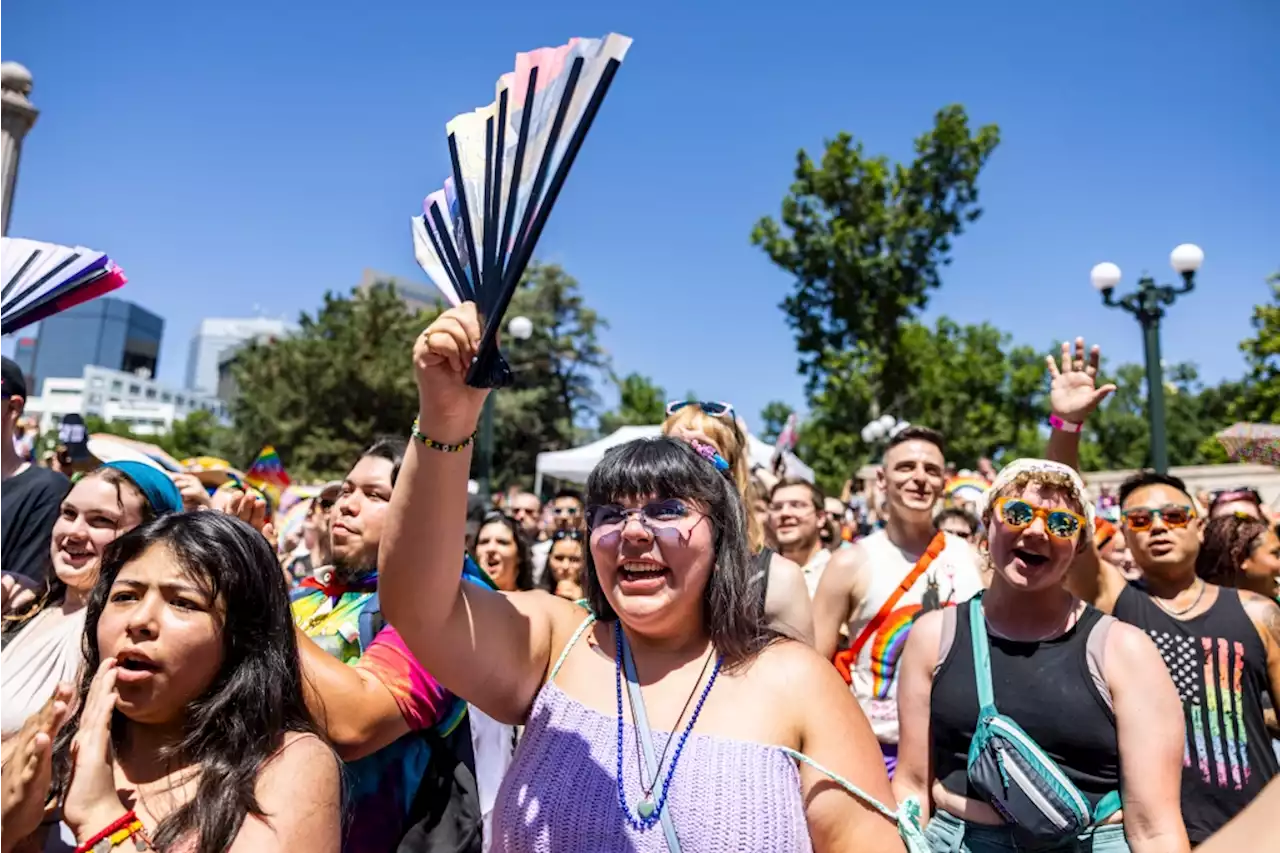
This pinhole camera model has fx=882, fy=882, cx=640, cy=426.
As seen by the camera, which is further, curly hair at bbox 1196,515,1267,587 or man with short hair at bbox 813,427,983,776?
curly hair at bbox 1196,515,1267,587

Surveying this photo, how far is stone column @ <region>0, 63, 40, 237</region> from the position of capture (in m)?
4.45

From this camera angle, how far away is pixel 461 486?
5.51ft

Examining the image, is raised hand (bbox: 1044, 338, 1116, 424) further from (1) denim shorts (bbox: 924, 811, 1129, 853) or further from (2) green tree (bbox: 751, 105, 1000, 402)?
(2) green tree (bbox: 751, 105, 1000, 402)

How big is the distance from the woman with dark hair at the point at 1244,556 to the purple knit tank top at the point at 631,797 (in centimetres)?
403

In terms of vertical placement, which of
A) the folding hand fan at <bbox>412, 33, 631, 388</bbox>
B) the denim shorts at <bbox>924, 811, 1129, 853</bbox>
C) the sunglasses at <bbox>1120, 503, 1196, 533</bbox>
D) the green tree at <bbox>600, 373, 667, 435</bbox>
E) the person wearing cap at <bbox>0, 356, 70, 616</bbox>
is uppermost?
the green tree at <bbox>600, 373, 667, 435</bbox>

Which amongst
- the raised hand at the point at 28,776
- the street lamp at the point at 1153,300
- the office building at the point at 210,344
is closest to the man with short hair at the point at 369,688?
the raised hand at the point at 28,776

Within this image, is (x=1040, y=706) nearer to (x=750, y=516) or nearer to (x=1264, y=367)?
(x=750, y=516)

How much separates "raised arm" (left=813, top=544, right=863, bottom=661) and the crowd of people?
0.91 meters

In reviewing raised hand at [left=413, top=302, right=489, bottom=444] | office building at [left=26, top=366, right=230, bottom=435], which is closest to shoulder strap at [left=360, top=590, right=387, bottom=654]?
raised hand at [left=413, top=302, right=489, bottom=444]

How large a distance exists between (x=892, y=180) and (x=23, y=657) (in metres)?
30.7

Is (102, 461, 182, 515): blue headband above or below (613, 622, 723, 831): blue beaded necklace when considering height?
above

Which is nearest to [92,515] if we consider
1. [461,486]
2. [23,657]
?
[23,657]

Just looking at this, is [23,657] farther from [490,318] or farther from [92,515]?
[490,318]

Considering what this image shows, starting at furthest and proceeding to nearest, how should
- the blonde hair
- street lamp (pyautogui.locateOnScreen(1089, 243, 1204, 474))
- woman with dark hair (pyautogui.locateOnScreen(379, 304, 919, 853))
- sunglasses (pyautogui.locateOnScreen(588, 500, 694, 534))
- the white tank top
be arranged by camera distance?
street lamp (pyautogui.locateOnScreen(1089, 243, 1204, 474)), the white tank top, the blonde hair, sunglasses (pyautogui.locateOnScreen(588, 500, 694, 534)), woman with dark hair (pyautogui.locateOnScreen(379, 304, 919, 853))
